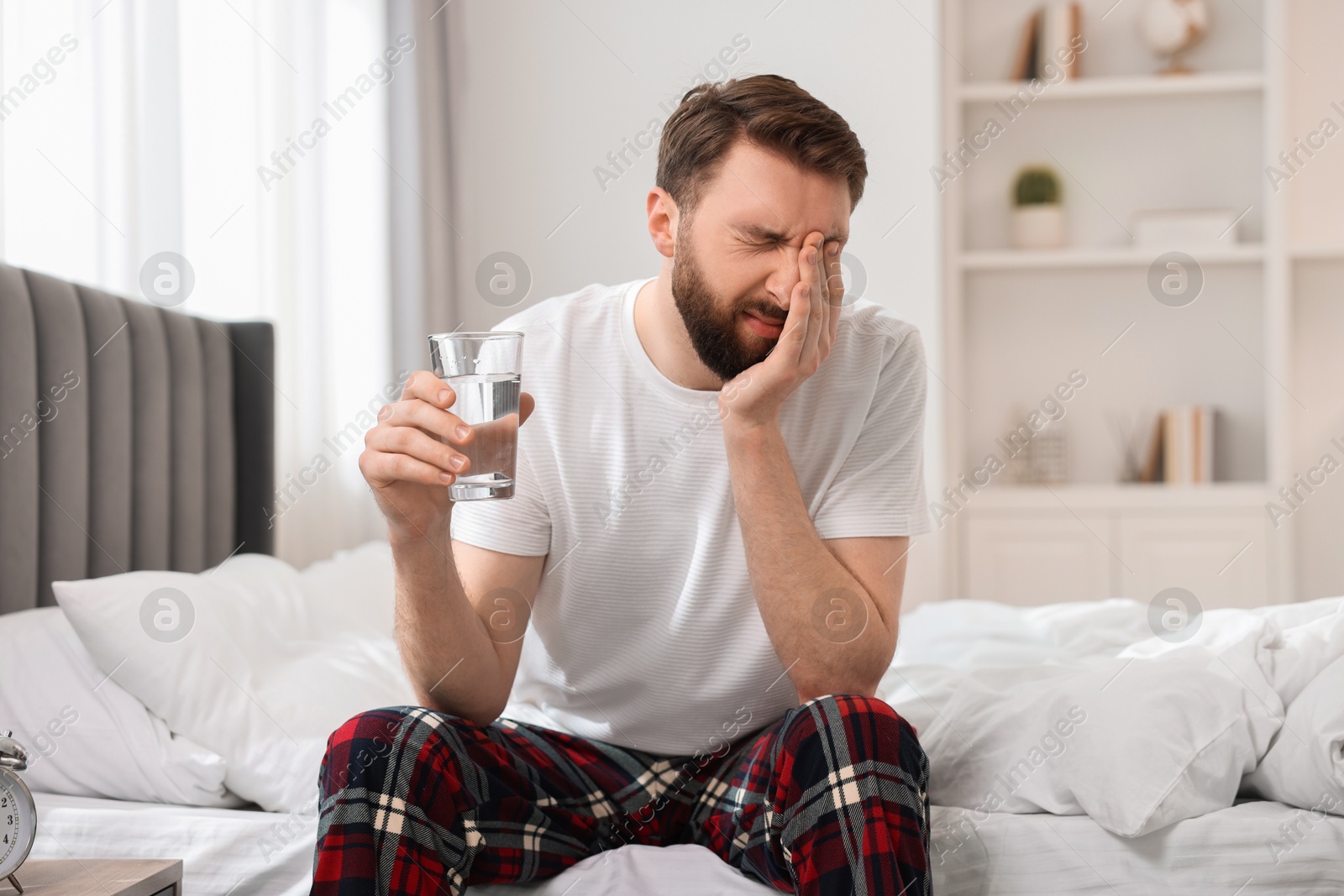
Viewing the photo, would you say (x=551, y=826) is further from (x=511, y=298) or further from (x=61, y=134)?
(x=511, y=298)

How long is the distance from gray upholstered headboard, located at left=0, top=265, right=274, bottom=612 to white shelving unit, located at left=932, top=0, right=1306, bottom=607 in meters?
1.80

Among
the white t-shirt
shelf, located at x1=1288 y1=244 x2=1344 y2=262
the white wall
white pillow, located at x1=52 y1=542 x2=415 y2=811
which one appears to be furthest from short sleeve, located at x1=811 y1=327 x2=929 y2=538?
shelf, located at x1=1288 y1=244 x2=1344 y2=262

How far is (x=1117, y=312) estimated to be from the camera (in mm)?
3014

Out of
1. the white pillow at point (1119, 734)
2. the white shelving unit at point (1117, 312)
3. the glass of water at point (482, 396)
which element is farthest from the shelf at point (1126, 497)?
the glass of water at point (482, 396)

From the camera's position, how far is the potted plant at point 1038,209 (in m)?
2.95

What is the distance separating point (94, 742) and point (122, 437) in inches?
21.9

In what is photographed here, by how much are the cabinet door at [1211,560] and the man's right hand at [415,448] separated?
2352 millimetres

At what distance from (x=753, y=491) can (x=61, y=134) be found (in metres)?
1.25

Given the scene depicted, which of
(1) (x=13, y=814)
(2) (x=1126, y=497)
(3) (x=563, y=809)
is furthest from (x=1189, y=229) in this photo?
(1) (x=13, y=814)

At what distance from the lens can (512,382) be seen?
34.0 inches

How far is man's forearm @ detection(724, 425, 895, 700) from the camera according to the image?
1.04m

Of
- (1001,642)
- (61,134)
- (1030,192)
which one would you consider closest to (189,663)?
(61,134)

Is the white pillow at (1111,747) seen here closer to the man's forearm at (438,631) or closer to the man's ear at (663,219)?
the man's forearm at (438,631)

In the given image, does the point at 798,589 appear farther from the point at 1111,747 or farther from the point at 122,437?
the point at 122,437
